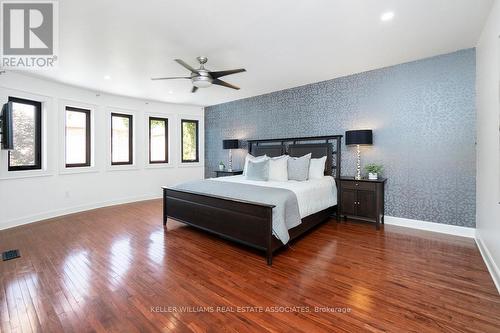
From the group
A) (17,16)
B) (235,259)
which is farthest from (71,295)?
(17,16)

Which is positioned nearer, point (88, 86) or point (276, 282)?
point (276, 282)

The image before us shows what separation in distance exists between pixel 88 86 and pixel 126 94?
85 cm

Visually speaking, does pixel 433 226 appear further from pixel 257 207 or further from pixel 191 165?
pixel 191 165

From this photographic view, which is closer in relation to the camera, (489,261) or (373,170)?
(489,261)

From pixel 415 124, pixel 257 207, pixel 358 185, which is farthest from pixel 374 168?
pixel 257 207

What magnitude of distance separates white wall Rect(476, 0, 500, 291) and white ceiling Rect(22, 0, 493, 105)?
11.2 inches

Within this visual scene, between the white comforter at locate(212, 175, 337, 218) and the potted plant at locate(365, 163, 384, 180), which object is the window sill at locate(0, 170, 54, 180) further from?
the potted plant at locate(365, 163, 384, 180)

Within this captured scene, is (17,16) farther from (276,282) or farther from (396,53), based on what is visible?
(396,53)

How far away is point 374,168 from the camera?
13.5 ft

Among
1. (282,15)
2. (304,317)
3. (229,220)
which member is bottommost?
(304,317)

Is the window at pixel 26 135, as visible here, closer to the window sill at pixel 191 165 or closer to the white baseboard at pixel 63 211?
the white baseboard at pixel 63 211

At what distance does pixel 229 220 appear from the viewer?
10.4 feet

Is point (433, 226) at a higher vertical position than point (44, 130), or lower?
lower

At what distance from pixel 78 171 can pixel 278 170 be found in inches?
174
